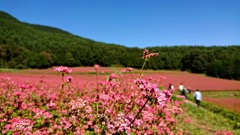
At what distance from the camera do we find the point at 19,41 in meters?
105

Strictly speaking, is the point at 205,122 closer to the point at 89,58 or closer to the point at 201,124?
the point at 201,124

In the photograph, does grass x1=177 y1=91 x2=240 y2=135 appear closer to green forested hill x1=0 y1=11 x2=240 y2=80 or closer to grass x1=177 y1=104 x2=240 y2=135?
grass x1=177 y1=104 x2=240 y2=135

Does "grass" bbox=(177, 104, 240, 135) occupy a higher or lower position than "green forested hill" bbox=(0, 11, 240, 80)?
lower

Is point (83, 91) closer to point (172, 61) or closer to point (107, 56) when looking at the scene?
point (107, 56)

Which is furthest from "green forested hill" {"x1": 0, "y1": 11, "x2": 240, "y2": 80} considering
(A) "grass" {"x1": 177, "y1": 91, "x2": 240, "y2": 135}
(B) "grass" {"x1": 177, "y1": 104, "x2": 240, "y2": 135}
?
(B) "grass" {"x1": 177, "y1": 104, "x2": 240, "y2": 135}

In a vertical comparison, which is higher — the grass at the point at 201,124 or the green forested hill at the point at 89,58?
the green forested hill at the point at 89,58

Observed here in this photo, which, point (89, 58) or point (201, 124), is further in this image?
point (89, 58)

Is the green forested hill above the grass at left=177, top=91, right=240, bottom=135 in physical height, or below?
above

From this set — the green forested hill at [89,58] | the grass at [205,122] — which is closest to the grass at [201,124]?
the grass at [205,122]

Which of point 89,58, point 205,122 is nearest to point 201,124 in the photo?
point 205,122

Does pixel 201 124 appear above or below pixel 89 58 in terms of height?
below

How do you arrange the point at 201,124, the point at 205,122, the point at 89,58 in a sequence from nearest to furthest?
the point at 201,124
the point at 205,122
the point at 89,58

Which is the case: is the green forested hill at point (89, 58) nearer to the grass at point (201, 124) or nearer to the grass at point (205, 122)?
the grass at point (205, 122)

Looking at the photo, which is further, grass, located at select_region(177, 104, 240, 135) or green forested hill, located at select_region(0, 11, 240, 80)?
green forested hill, located at select_region(0, 11, 240, 80)
